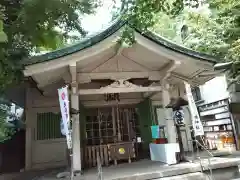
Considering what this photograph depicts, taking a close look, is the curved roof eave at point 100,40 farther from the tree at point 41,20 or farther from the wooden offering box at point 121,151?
the wooden offering box at point 121,151

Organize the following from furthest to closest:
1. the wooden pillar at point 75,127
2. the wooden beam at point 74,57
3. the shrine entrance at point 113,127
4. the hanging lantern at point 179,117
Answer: the shrine entrance at point 113,127 → the hanging lantern at point 179,117 → the wooden pillar at point 75,127 → the wooden beam at point 74,57

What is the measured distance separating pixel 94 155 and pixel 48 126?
2.79 m

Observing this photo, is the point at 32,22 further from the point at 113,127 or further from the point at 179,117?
the point at 113,127

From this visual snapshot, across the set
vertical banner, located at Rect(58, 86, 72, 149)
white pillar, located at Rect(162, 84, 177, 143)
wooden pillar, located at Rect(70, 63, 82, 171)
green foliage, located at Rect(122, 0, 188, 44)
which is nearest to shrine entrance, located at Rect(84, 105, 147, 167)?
white pillar, located at Rect(162, 84, 177, 143)

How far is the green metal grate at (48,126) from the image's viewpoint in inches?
377

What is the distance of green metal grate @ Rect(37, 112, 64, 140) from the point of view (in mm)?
9570

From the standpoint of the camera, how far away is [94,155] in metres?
8.18

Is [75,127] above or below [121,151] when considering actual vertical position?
above

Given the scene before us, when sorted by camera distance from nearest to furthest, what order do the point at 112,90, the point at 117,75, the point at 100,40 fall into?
the point at 100,40, the point at 112,90, the point at 117,75

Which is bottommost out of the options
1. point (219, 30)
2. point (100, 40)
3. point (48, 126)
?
point (48, 126)

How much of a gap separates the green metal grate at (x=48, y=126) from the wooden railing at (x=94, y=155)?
2153 mm

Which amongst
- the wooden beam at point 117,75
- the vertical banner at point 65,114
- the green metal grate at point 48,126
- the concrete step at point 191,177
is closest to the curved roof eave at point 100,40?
the wooden beam at point 117,75

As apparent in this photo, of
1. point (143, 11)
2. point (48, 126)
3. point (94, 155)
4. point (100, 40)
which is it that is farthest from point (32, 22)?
point (48, 126)

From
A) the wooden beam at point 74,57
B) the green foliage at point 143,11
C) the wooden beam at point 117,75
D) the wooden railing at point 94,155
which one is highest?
the green foliage at point 143,11
